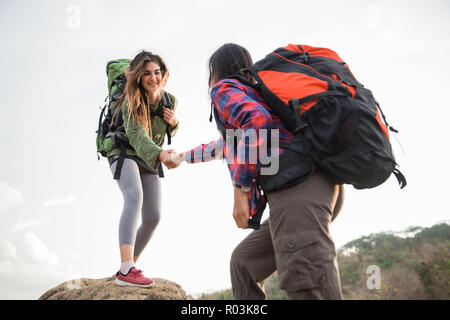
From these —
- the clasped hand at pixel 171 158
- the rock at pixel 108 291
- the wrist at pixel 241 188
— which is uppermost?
the clasped hand at pixel 171 158

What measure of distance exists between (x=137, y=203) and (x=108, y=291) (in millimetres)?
1091

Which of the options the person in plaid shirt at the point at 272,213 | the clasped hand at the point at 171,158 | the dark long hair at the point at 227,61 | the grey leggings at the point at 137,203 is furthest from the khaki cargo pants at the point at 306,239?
the grey leggings at the point at 137,203

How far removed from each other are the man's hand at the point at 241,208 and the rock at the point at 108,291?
245cm

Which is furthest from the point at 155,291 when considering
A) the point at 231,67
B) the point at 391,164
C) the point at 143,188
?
the point at 391,164

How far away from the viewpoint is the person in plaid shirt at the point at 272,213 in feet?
5.75

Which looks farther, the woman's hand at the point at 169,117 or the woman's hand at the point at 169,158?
the woman's hand at the point at 169,117

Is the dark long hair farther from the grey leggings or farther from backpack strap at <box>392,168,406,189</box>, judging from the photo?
the grey leggings

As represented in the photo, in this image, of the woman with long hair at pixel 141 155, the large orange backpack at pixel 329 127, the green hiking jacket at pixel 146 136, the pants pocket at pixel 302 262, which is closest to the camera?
the pants pocket at pixel 302 262

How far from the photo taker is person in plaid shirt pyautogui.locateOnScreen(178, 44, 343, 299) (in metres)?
1.75

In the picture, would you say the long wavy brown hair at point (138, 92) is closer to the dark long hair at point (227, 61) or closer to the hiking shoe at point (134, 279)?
the hiking shoe at point (134, 279)

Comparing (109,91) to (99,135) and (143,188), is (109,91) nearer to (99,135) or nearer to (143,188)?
(99,135)

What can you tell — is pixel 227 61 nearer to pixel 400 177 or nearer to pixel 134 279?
pixel 400 177

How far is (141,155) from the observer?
373 centimetres

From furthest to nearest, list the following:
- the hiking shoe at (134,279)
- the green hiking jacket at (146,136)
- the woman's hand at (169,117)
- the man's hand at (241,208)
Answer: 1. the woman's hand at (169,117)
2. the hiking shoe at (134,279)
3. the green hiking jacket at (146,136)
4. the man's hand at (241,208)
